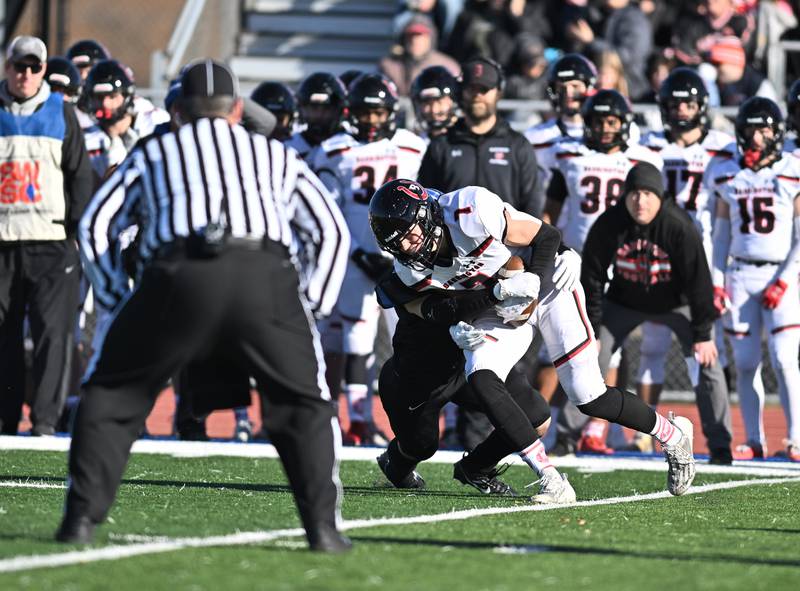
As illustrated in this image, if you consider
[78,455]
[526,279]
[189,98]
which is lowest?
[78,455]

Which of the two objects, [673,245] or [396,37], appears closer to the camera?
[673,245]

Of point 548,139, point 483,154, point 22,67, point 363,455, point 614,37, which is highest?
point 614,37

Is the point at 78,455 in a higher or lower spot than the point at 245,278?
lower

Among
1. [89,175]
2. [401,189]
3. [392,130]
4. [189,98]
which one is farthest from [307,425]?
[392,130]

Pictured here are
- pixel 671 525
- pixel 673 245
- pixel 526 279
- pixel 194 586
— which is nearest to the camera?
pixel 194 586

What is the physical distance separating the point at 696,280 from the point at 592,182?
53.0 inches

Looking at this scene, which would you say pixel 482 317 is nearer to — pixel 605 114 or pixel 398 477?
pixel 398 477

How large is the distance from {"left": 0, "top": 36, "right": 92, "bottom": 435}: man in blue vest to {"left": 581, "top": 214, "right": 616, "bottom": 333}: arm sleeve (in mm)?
2847

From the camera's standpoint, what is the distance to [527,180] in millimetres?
9125

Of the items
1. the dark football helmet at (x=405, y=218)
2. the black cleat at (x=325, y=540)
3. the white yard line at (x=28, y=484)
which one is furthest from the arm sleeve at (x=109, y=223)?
the white yard line at (x=28, y=484)

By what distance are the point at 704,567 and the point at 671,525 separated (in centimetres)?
111

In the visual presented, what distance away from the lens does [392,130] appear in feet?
32.0

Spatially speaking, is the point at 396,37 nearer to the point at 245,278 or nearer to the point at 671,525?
the point at 671,525

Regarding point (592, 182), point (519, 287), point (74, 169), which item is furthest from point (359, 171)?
point (519, 287)
